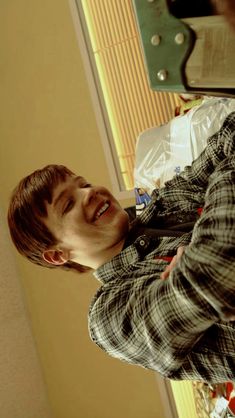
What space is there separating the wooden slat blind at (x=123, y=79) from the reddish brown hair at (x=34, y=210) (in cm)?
108

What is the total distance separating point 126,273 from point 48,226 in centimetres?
25

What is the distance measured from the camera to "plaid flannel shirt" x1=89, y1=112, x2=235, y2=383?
72cm

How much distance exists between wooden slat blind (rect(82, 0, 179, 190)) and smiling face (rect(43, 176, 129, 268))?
1080 mm

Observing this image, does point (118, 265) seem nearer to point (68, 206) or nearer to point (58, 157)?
point (68, 206)

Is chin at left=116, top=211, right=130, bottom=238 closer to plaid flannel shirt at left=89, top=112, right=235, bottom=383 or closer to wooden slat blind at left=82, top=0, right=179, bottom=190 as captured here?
plaid flannel shirt at left=89, top=112, right=235, bottom=383

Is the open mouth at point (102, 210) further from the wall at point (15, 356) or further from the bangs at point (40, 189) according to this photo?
the wall at point (15, 356)

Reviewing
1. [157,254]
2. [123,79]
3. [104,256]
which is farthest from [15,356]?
[157,254]

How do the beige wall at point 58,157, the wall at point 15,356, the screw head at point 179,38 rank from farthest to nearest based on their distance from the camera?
the wall at point 15,356
the beige wall at point 58,157
the screw head at point 179,38

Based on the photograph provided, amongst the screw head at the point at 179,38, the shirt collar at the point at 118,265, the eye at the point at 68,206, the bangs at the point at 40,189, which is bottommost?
the shirt collar at the point at 118,265

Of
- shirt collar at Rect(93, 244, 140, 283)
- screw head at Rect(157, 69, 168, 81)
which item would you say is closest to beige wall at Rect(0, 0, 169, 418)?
shirt collar at Rect(93, 244, 140, 283)

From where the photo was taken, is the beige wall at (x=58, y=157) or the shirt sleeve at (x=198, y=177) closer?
the shirt sleeve at (x=198, y=177)

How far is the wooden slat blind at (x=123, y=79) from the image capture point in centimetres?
221

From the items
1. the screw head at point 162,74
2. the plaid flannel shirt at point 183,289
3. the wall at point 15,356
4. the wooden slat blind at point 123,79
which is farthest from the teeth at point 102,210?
the wall at point 15,356

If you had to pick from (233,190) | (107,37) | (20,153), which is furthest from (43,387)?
(233,190)
